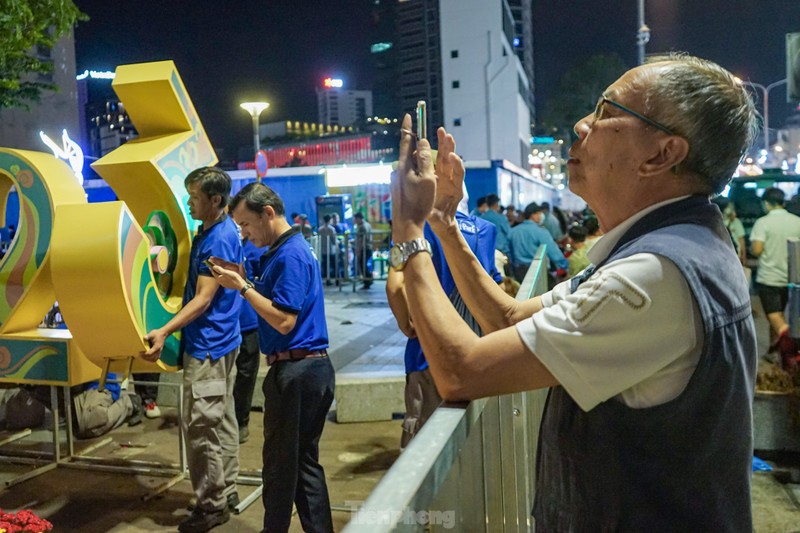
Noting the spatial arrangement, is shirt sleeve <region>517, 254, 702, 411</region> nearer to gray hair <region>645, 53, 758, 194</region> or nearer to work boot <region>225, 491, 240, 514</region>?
gray hair <region>645, 53, 758, 194</region>

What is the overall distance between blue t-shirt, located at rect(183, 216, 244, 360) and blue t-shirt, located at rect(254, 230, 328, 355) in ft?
2.27

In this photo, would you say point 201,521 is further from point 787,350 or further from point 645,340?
point 787,350

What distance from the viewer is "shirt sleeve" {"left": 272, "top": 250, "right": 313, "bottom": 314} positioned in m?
4.03

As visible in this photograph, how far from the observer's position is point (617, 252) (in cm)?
159

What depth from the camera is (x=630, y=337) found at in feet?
4.63

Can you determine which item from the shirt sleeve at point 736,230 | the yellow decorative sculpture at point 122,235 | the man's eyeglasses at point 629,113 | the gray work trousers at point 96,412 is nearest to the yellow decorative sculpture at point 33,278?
the yellow decorative sculpture at point 122,235

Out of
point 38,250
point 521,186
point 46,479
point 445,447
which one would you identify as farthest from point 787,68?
point 521,186

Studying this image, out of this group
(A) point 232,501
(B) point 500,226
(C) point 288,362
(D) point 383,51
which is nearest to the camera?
(C) point 288,362

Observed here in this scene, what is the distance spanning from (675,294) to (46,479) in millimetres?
5885

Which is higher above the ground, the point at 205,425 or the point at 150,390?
the point at 205,425

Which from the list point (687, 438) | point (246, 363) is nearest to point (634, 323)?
point (687, 438)

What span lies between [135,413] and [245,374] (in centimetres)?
149

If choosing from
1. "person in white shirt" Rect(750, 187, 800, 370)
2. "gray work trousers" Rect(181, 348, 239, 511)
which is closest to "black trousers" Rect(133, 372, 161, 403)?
"gray work trousers" Rect(181, 348, 239, 511)

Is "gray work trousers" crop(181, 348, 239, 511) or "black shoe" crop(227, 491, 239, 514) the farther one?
"black shoe" crop(227, 491, 239, 514)
